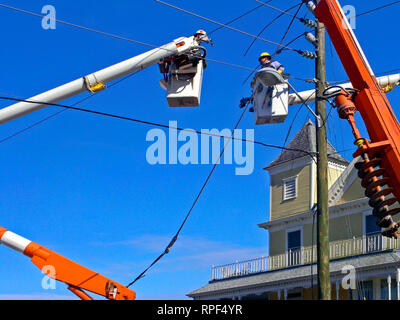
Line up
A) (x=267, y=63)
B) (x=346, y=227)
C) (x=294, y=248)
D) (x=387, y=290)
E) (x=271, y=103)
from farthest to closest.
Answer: (x=294, y=248) → (x=346, y=227) → (x=387, y=290) → (x=267, y=63) → (x=271, y=103)

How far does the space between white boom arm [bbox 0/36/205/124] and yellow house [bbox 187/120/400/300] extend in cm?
1317

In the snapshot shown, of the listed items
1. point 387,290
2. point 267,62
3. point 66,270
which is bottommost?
point 66,270

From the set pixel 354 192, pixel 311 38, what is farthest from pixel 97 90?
pixel 354 192

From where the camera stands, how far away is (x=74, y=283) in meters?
10.4

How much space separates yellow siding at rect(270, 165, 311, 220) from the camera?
92.8 feet

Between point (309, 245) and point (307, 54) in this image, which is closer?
point (307, 54)

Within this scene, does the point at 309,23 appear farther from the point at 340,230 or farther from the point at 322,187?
the point at 340,230

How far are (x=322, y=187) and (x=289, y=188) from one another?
1591cm

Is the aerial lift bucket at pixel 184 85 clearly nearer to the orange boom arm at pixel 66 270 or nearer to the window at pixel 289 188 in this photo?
the orange boom arm at pixel 66 270

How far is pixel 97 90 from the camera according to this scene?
10.5 meters

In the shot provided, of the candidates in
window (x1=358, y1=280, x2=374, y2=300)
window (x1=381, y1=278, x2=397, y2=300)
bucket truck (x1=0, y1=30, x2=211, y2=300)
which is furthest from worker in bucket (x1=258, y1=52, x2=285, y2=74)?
window (x1=358, y1=280, x2=374, y2=300)

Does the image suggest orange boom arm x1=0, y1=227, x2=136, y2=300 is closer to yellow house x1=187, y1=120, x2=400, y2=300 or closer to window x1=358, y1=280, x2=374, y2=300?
yellow house x1=187, y1=120, x2=400, y2=300
